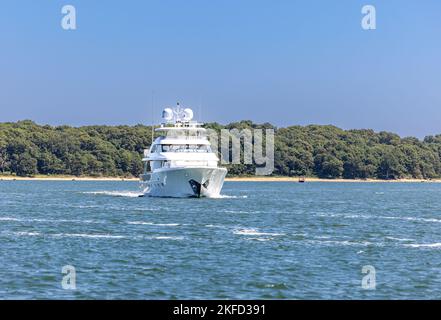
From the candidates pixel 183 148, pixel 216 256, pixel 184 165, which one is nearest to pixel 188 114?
pixel 183 148

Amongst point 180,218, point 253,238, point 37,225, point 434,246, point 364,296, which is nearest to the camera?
point 364,296

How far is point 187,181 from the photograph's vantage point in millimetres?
107250

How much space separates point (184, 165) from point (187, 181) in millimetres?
2464

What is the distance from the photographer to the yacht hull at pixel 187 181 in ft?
347

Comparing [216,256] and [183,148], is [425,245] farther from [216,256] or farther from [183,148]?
[183,148]

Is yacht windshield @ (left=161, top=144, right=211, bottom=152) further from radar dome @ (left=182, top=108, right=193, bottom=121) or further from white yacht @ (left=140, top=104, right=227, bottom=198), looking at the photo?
radar dome @ (left=182, top=108, right=193, bottom=121)

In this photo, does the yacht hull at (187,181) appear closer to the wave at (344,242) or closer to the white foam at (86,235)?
the white foam at (86,235)

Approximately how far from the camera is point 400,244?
187 ft

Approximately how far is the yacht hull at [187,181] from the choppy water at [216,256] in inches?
898

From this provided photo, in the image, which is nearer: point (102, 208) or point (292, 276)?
point (292, 276)
